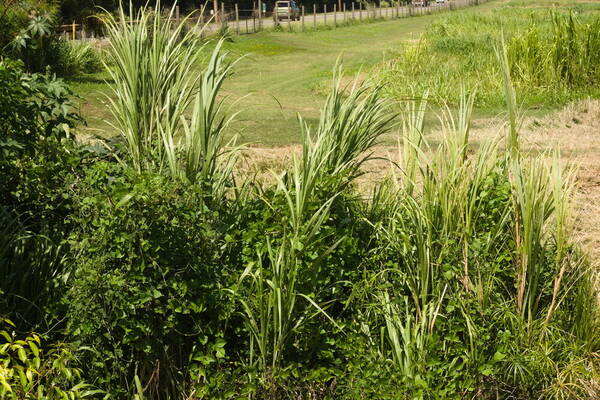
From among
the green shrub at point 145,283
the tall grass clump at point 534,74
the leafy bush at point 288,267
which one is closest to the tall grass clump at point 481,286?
the leafy bush at point 288,267

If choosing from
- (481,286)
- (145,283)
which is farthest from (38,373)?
(481,286)

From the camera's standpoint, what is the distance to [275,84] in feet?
52.1

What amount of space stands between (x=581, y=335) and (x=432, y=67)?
1050 centimetres

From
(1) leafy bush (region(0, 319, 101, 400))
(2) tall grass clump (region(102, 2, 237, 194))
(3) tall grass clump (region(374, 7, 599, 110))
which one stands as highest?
(2) tall grass clump (region(102, 2, 237, 194))

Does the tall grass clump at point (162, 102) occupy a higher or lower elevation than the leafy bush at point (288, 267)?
higher

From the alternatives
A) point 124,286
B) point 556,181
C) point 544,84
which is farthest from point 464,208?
point 544,84

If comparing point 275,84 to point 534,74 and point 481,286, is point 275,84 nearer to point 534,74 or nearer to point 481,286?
point 534,74

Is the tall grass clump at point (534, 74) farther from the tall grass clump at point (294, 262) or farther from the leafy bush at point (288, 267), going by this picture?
the tall grass clump at point (294, 262)

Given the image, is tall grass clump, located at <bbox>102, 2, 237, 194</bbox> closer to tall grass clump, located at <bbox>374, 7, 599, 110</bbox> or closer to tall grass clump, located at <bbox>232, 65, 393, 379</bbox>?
tall grass clump, located at <bbox>232, 65, 393, 379</bbox>

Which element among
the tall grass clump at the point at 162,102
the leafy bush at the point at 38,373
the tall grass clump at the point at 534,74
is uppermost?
the tall grass clump at the point at 162,102

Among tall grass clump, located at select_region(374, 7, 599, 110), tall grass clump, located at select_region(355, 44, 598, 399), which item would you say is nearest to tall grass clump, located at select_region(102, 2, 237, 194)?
tall grass clump, located at select_region(355, 44, 598, 399)

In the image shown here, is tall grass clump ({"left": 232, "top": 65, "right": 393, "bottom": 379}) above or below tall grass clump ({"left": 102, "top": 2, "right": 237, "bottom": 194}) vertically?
below

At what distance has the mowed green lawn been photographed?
9977mm

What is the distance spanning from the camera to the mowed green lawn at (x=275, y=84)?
998 cm
